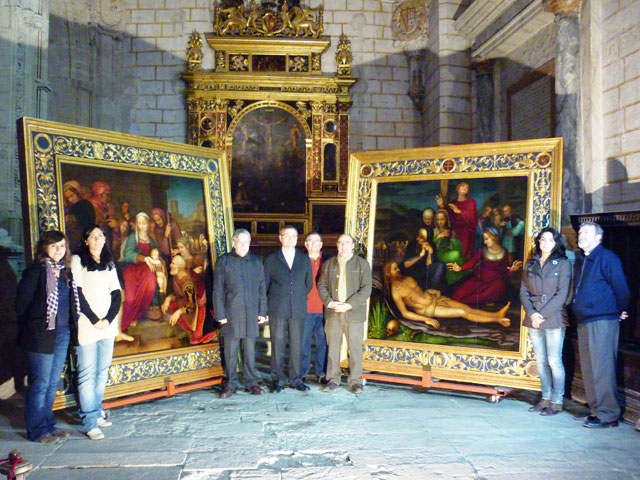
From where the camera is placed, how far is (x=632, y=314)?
4555mm

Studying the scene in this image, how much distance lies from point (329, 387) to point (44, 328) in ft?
8.12

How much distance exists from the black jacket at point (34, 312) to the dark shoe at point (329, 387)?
92.5 inches

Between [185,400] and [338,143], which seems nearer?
[185,400]

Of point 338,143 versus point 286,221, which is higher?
point 338,143

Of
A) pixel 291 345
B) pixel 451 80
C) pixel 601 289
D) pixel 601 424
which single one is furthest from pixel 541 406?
pixel 451 80

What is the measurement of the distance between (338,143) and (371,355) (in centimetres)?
493

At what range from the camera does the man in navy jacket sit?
4.14m

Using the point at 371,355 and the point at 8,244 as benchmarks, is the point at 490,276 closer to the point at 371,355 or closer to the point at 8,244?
the point at 371,355

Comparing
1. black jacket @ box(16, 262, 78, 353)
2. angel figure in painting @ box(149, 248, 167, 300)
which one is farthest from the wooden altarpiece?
black jacket @ box(16, 262, 78, 353)

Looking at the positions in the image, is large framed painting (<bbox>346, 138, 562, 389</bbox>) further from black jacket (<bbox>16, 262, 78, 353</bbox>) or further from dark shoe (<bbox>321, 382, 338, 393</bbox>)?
black jacket (<bbox>16, 262, 78, 353</bbox>)

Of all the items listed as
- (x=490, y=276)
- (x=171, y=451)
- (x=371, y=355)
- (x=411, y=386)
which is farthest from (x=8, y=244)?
(x=490, y=276)

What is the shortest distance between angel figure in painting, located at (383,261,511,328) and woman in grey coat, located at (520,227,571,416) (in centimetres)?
40

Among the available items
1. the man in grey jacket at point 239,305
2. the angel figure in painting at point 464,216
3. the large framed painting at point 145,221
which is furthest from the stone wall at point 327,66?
the man in grey jacket at point 239,305

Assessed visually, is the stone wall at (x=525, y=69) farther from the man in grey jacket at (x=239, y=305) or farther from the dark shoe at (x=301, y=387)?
the dark shoe at (x=301, y=387)
